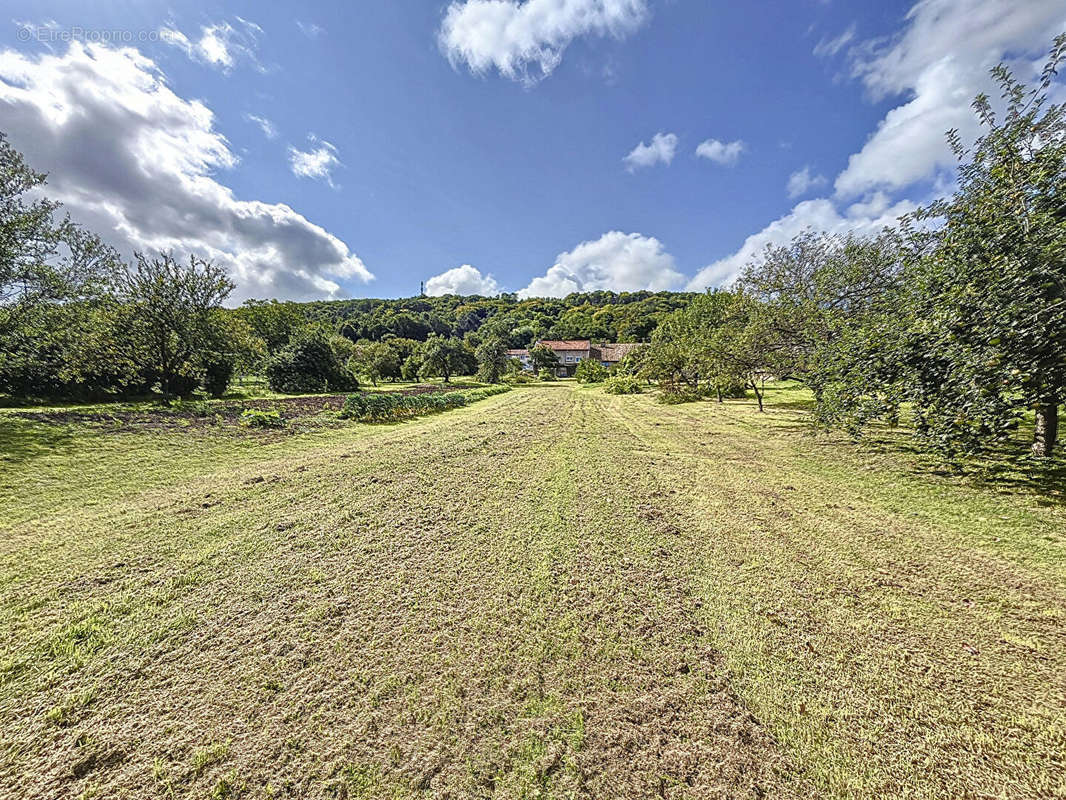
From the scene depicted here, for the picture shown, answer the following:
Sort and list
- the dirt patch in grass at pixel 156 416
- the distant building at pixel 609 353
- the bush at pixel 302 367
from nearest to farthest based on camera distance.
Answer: the dirt patch in grass at pixel 156 416 < the bush at pixel 302 367 < the distant building at pixel 609 353

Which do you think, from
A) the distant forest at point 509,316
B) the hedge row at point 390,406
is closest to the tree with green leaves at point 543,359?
the distant forest at point 509,316

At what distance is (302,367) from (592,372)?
87.7 ft

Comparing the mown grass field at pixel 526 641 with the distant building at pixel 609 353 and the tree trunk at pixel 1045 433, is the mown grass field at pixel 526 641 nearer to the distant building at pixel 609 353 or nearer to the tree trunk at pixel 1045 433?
the tree trunk at pixel 1045 433

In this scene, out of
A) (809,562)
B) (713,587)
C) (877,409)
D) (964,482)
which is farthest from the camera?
(877,409)

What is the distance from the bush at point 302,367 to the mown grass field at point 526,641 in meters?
19.1

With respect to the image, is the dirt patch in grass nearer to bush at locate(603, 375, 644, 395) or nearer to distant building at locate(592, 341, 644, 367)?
bush at locate(603, 375, 644, 395)

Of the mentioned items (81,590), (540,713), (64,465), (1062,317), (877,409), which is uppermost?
(1062,317)

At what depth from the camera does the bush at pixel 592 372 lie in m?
38.4

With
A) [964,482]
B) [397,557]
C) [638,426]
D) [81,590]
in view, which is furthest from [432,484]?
[964,482]

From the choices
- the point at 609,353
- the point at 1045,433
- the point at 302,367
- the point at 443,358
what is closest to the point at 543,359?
the point at 443,358

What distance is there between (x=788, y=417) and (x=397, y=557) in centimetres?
1492

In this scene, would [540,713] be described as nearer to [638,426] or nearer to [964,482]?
[964,482]

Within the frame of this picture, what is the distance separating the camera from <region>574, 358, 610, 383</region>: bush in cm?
3838

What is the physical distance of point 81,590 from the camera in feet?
10.7
